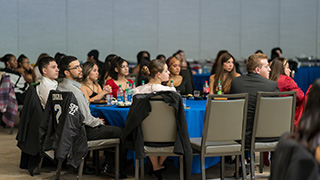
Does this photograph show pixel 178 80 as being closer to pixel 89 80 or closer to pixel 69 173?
pixel 89 80

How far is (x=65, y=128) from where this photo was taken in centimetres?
432

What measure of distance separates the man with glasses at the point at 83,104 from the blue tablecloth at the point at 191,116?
15 centimetres

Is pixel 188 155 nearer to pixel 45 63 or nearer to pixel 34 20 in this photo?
pixel 45 63

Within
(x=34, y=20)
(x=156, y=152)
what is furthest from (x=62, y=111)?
(x=34, y=20)

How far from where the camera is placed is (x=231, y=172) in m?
5.13

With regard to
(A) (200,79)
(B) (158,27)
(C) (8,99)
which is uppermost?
(B) (158,27)

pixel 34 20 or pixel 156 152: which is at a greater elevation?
pixel 34 20

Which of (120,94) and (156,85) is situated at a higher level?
(156,85)

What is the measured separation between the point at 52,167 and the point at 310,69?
24.5ft

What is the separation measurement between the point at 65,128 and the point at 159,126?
894 millimetres

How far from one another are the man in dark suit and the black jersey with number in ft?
5.18

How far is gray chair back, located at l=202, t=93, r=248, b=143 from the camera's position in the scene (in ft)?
13.5

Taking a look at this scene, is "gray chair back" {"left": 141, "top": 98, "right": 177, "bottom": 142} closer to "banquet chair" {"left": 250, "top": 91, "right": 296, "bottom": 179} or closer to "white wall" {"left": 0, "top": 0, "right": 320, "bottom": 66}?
"banquet chair" {"left": 250, "top": 91, "right": 296, "bottom": 179}

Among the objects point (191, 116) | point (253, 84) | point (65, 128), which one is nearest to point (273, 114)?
point (253, 84)
